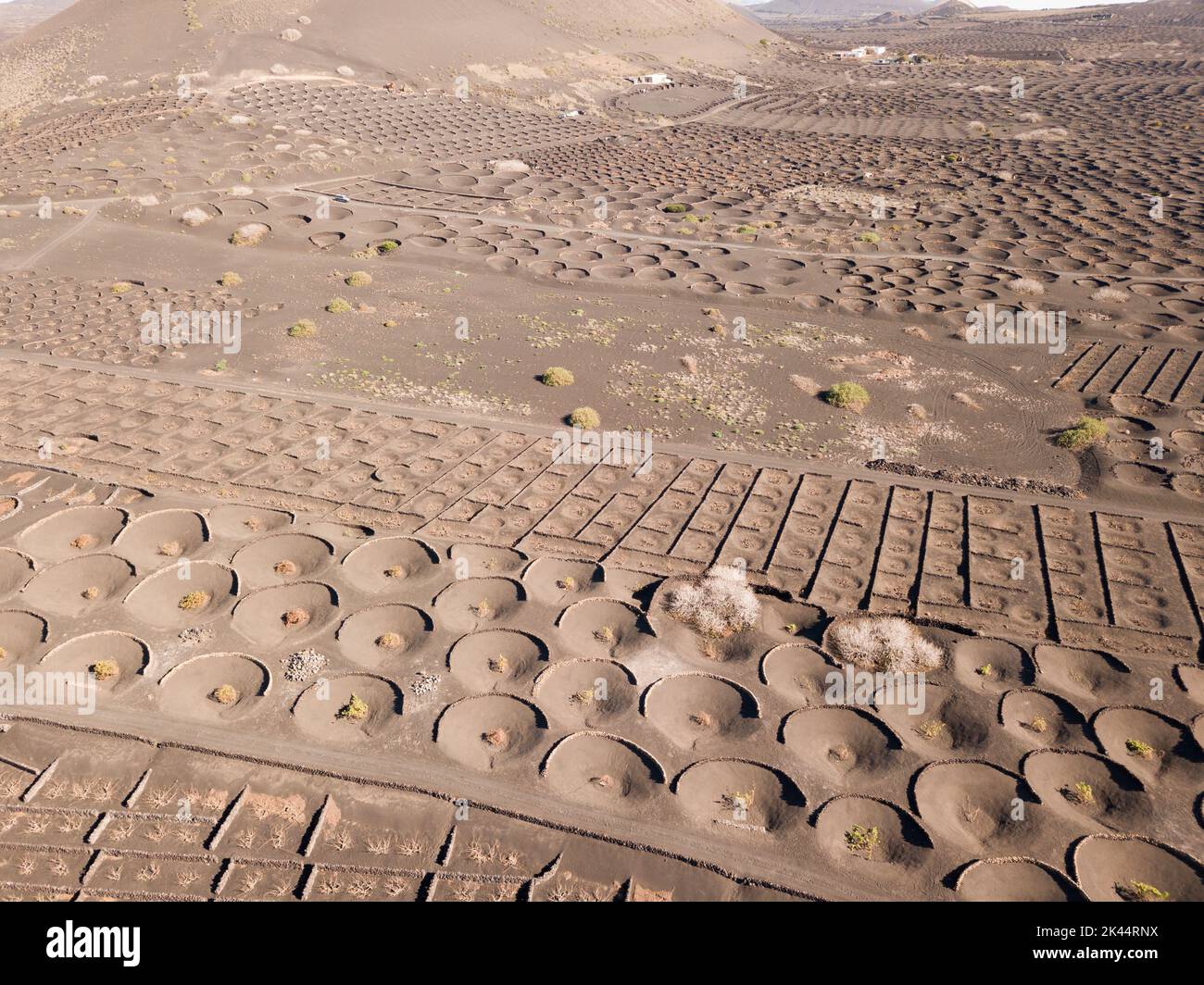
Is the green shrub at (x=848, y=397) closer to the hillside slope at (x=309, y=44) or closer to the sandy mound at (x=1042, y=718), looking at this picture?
the sandy mound at (x=1042, y=718)

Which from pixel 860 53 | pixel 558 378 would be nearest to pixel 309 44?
pixel 558 378

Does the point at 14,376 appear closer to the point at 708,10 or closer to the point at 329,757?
the point at 329,757

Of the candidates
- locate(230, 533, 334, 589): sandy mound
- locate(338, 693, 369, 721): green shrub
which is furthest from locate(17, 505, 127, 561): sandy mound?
locate(338, 693, 369, 721): green shrub

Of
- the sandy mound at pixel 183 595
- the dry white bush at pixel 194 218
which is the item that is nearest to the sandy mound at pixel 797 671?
the sandy mound at pixel 183 595

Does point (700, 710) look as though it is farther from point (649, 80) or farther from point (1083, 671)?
point (649, 80)

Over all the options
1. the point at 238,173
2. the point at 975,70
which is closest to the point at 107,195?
the point at 238,173
